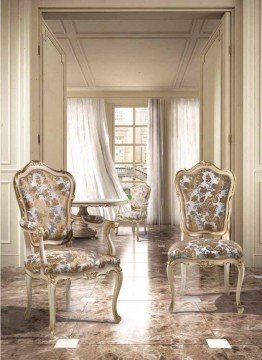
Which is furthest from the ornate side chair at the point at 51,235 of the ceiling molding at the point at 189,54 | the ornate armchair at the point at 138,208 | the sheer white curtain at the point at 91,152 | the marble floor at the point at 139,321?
the sheer white curtain at the point at 91,152

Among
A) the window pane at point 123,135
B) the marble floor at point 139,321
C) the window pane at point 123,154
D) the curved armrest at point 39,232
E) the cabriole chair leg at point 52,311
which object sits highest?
the window pane at point 123,135

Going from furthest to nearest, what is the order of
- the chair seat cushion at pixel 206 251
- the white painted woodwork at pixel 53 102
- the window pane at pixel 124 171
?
the window pane at pixel 124 171, the white painted woodwork at pixel 53 102, the chair seat cushion at pixel 206 251

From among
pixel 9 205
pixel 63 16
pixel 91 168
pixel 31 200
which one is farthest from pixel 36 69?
pixel 91 168

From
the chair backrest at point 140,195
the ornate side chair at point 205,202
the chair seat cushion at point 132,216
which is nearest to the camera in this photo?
the ornate side chair at point 205,202

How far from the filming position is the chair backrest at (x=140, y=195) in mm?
6367

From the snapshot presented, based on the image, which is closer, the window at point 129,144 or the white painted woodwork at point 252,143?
the white painted woodwork at point 252,143

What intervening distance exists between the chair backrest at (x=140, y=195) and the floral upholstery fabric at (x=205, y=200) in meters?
3.25

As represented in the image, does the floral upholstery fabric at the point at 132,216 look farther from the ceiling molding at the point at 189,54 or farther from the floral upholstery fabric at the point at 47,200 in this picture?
the floral upholstery fabric at the point at 47,200

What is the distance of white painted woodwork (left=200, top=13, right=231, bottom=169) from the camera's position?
411 cm

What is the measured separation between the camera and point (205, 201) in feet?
9.96

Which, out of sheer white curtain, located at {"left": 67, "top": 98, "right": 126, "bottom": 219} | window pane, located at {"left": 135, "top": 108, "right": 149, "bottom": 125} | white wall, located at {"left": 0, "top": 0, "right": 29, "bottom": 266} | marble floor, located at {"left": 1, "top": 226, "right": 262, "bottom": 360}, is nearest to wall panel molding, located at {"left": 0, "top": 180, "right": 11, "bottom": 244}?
white wall, located at {"left": 0, "top": 0, "right": 29, "bottom": 266}

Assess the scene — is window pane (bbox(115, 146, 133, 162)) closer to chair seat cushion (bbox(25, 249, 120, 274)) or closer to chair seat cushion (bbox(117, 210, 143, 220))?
chair seat cushion (bbox(117, 210, 143, 220))

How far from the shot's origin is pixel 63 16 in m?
4.26

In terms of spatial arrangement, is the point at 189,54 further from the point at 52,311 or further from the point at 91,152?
the point at 52,311
